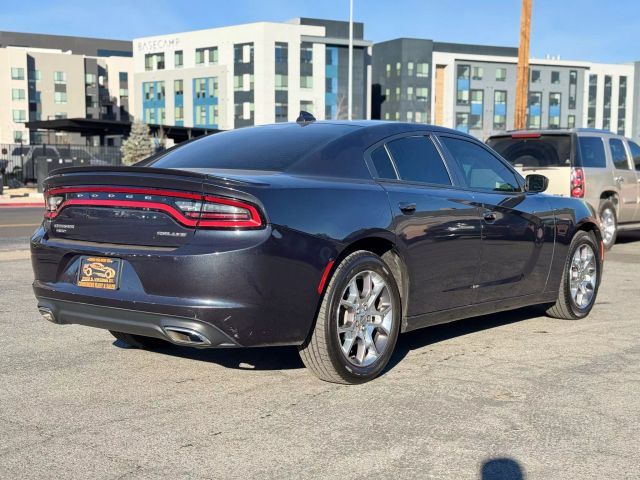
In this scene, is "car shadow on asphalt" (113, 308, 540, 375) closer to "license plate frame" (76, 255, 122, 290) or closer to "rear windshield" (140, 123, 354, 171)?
"license plate frame" (76, 255, 122, 290)

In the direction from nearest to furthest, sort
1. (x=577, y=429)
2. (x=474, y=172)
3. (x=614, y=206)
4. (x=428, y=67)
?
1. (x=577, y=429)
2. (x=474, y=172)
3. (x=614, y=206)
4. (x=428, y=67)

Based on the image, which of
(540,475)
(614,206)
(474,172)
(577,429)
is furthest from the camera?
(614,206)

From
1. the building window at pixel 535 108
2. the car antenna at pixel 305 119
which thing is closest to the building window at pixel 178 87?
the building window at pixel 535 108

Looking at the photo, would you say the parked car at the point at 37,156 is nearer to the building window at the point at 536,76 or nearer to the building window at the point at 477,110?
the building window at the point at 477,110

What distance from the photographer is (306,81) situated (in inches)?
3246

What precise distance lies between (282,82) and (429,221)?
3110 inches

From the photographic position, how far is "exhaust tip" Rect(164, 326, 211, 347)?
4.00 meters

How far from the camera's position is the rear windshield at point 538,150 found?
37.9ft

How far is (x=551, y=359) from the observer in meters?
5.27

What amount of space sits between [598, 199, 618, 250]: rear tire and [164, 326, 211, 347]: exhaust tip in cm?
984

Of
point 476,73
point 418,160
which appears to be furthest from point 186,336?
point 476,73

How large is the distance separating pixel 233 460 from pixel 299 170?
5.97 ft

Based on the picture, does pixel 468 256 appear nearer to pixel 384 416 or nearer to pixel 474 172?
pixel 474 172

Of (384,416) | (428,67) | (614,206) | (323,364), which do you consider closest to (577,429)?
(384,416)
